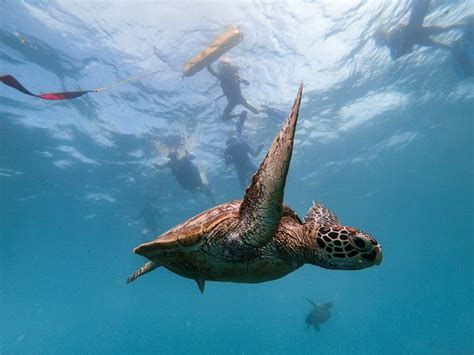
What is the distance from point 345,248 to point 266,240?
56 cm

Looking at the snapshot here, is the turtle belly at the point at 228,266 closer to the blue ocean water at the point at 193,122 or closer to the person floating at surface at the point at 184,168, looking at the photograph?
the blue ocean water at the point at 193,122

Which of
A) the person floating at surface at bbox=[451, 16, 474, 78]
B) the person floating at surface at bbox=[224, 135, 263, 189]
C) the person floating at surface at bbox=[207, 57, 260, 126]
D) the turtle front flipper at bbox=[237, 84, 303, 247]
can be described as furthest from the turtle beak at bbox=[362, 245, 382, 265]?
the person floating at surface at bbox=[451, 16, 474, 78]

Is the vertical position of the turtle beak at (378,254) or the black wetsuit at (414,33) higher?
the black wetsuit at (414,33)

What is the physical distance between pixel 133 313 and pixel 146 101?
76.4 metres

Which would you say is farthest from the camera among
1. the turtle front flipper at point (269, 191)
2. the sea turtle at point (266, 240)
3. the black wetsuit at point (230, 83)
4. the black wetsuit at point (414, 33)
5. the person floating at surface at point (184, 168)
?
the person floating at surface at point (184, 168)

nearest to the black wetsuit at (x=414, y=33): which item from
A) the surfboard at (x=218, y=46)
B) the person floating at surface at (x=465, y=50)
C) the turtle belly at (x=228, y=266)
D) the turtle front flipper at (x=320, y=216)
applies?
the person floating at surface at (x=465, y=50)

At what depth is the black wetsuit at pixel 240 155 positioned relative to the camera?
560 inches

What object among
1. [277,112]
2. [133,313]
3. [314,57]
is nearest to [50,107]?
[277,112]

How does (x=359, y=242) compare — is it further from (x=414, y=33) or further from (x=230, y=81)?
(x=414, y=33)

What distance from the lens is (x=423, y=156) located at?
82.6 feet

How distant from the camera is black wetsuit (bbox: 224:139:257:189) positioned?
46.6 ft

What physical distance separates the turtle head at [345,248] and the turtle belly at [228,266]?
734 mm

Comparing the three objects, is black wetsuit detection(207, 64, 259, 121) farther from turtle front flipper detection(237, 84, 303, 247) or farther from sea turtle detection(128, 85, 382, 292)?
turtle front flipper detection(237, 84, 303, 247)

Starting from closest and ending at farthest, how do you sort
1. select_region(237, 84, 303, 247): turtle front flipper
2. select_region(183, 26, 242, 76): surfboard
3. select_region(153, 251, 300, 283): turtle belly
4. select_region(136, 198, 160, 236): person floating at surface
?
select_region(237, 84, 303, 247): turtle front flipper, select_region(153, 251, 300, 283): turtle belly, select_region(183, 26, 242, 76): surfboard, select_region(136, 198, 160, 236): person floating at surface
